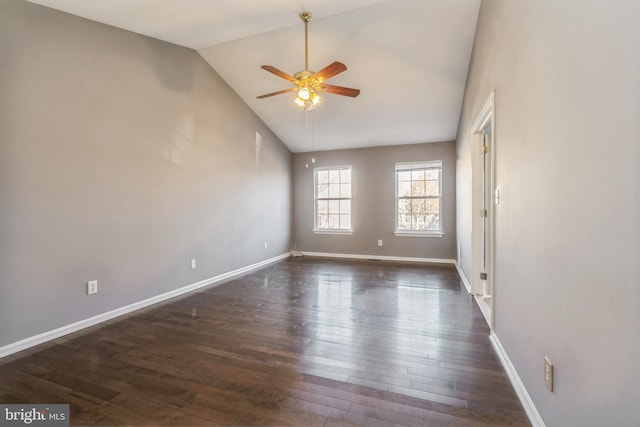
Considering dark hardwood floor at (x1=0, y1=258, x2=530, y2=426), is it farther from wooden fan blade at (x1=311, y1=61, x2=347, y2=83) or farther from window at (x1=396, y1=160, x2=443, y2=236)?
window at (x1=396, y1=160, x2=443, y2=236)

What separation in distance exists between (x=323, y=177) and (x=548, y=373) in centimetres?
596

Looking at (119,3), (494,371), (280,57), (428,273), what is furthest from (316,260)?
(119,3)

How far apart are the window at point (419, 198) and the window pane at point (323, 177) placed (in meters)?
1.63

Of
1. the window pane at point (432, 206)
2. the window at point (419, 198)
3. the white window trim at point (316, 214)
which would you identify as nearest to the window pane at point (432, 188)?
the window at point (419, 198)

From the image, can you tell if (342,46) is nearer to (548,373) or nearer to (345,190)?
(345,190)

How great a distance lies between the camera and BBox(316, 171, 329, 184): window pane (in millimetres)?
7055

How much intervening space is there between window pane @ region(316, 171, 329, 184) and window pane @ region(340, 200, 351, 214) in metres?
0.64

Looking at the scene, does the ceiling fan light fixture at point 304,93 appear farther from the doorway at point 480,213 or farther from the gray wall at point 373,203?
the gray wall at point 373,203

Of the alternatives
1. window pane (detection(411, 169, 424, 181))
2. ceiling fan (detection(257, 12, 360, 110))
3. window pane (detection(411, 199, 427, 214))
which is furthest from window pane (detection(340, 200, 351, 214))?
ceiling fan (detection(257, 12, 360, 110))

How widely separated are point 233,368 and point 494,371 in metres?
1.86

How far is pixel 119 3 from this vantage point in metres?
2.76

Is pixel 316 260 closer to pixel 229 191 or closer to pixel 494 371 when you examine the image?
pixel 229 191

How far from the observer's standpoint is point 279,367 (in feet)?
7.18

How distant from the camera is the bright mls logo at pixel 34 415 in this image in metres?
1.65
